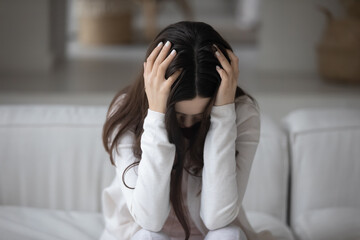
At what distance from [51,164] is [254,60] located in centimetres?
322

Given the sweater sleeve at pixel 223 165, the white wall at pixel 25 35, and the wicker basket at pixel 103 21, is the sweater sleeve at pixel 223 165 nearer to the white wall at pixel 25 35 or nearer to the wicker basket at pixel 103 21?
the white wall at pixel 25 35

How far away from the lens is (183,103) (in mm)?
1232

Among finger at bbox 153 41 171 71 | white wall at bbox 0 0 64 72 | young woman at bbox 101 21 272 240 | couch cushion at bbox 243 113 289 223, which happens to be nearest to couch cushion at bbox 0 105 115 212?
young woman at bbox 101 21 272 240

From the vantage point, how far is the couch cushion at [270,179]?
1.80 metres

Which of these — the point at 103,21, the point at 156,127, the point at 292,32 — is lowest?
the point at 103,21

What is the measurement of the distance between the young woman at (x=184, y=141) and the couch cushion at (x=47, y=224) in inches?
6.5

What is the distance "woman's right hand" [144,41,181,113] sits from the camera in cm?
120

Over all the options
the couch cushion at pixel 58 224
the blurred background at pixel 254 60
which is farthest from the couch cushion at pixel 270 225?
the blurred background at pixel 254 60

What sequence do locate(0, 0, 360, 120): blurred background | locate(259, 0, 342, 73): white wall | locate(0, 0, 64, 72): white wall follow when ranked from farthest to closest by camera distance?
1. locate(259, 0, 342, 73): white wall
2. locate(0, 0, 64, 72): white wall
3. locate(0, 0, 360, 120): blurred background

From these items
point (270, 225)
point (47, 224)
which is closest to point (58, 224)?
point (47, 224)

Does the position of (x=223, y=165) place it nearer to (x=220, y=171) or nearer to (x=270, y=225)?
(x=220, y=171)

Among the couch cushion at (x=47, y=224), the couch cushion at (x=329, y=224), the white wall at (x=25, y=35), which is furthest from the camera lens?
the white wall at (x=25, y=35)

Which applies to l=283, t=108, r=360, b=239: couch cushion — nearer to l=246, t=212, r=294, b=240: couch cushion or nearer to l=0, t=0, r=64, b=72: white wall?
l=246, t=212, r=294, b=240: couch cushion

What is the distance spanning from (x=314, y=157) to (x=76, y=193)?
755mm
